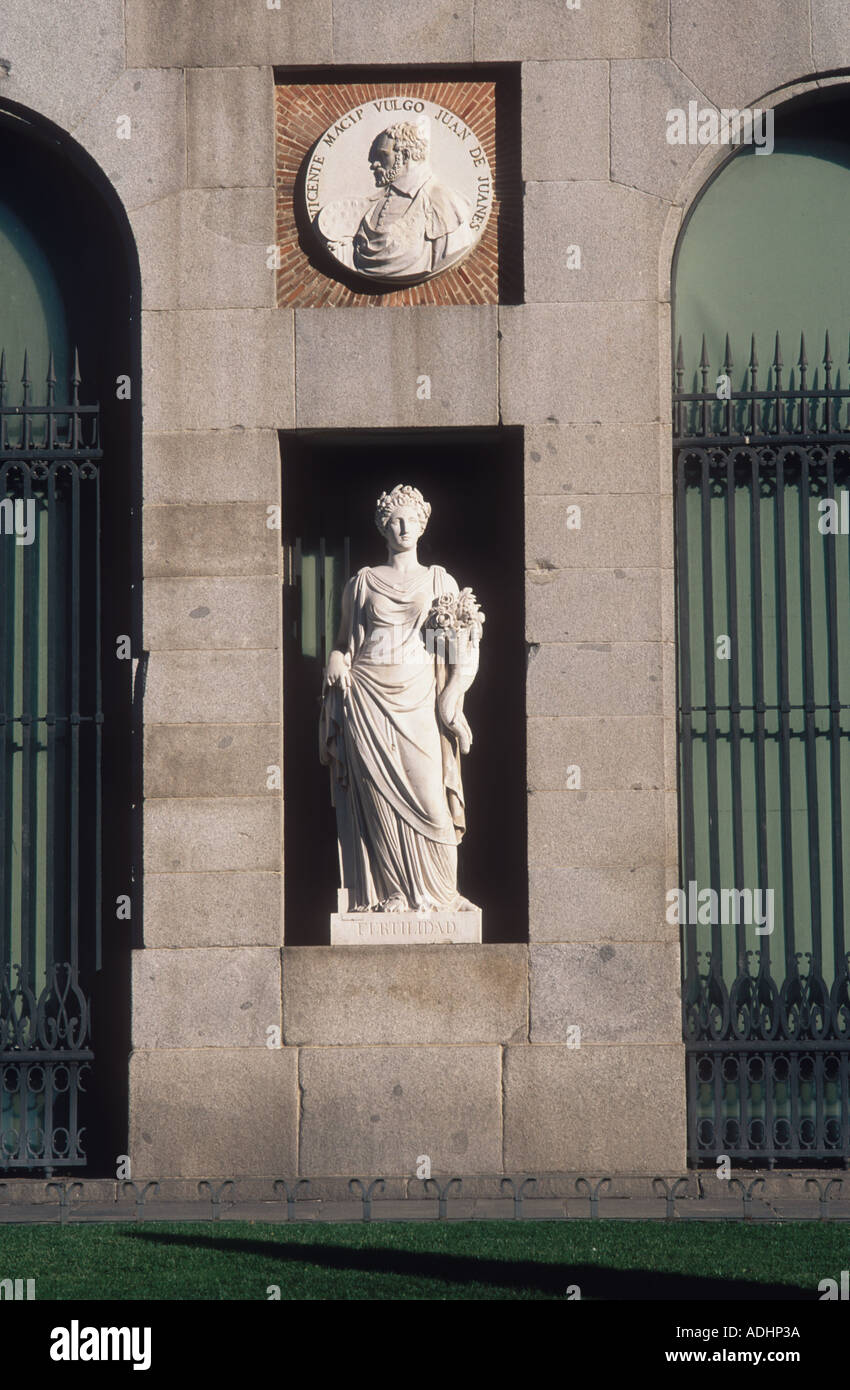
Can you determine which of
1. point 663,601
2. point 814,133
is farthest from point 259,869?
point 814,133

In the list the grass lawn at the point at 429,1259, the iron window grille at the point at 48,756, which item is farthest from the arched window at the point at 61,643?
the grass lawn at the point at 429,1259

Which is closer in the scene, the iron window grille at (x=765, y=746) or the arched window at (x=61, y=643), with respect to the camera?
the iron window grille at (x=765, y=746)

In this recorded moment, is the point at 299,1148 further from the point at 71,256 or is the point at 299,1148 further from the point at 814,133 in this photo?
the point at 814,133

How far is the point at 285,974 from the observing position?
43.7 ft

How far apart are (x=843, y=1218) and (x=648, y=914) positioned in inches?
97.5

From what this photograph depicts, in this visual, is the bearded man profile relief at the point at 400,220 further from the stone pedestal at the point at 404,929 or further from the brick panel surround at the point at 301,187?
the stone pedestal at the point at 404,929

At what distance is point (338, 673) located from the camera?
13.4 meters

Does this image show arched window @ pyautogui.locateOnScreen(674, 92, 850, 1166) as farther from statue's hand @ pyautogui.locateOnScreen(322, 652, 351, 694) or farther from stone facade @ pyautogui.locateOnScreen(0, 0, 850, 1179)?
statue's hand @ pyautogui.locateOnScreen(322, 652, 351, 694)

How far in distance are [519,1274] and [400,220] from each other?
283 inches

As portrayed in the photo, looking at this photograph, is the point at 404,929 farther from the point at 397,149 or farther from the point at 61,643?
the point at 397,149

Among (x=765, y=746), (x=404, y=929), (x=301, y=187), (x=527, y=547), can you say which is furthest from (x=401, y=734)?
(x=301, y=187)

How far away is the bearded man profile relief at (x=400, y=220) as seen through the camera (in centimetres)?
1392

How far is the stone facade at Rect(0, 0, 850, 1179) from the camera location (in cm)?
1312

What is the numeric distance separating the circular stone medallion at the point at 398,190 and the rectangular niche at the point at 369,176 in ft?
0.21
